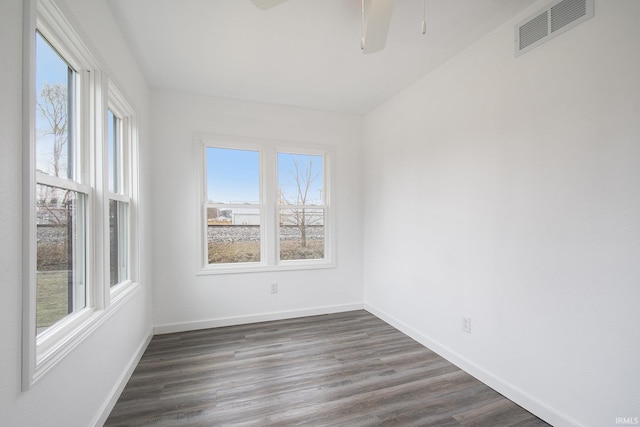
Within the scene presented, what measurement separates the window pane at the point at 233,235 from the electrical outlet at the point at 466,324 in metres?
2.37

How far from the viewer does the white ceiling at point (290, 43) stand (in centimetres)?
195

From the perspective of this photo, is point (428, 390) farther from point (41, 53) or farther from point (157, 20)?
point (157, 20)

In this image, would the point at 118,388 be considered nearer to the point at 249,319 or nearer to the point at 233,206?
the point at 249,319

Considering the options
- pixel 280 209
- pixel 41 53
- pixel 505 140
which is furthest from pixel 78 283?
pixel 505 140

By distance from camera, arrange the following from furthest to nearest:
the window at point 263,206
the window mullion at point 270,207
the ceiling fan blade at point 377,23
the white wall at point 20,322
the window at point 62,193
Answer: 1. the window mullion at point 270,207
2. the window at point 263,206
3. the ceiling fan blade at point 377,23
4. the window at point 62,193
5. the white wall at point 20,322

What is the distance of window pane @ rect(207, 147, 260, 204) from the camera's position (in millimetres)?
3477

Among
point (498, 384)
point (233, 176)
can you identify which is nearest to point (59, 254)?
point (233, 176)

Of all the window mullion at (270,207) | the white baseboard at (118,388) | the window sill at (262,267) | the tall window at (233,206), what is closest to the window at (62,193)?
the white baseboard at (118,388)

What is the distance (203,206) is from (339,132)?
6.66ft

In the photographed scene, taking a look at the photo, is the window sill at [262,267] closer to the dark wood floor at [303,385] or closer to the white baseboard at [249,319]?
the white baseboard at [249,319]

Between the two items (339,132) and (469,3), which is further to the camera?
(339,132)

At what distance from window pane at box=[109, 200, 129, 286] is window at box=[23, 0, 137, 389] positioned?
0.47 feet

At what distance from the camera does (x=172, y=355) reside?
8.84ft

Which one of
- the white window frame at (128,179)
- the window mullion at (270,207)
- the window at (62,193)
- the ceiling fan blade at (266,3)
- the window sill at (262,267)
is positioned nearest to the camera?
the window at (62,193)
